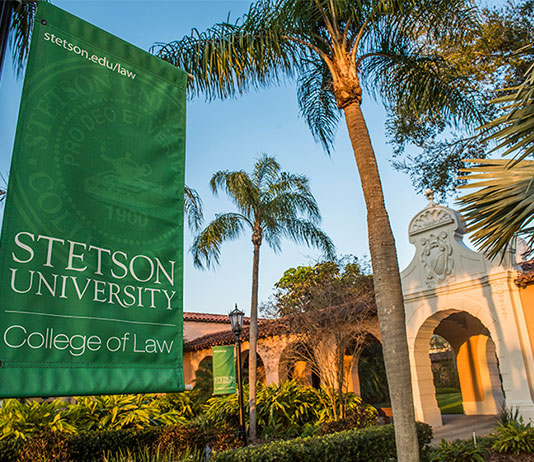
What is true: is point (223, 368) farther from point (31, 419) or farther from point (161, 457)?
point (31, 419)

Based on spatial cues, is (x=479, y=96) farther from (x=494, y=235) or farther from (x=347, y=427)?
(x=347, y=427)

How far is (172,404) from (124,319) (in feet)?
55.3

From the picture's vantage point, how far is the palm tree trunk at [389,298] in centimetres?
550

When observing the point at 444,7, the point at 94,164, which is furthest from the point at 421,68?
the point at 94,164

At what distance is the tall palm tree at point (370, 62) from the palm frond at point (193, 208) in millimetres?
7439

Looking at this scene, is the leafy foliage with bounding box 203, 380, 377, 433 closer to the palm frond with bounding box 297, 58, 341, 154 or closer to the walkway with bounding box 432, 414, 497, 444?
the walkway with bounding box 432, 414, 497, 444

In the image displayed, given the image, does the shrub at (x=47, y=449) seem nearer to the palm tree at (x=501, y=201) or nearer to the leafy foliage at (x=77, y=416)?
the leafy foliage at (x=77, y=416)

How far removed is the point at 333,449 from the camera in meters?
7.90

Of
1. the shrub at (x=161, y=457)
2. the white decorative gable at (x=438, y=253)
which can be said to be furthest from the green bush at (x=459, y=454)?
the white decorative gable at (x=438, y=253)

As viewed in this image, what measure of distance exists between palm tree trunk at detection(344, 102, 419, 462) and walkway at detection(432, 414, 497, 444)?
7.77 meters

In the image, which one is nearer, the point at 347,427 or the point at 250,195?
the point at 347,427

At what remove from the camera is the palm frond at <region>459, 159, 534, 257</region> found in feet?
19.9

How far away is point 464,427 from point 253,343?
7.20 m

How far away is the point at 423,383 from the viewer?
14398 mm
